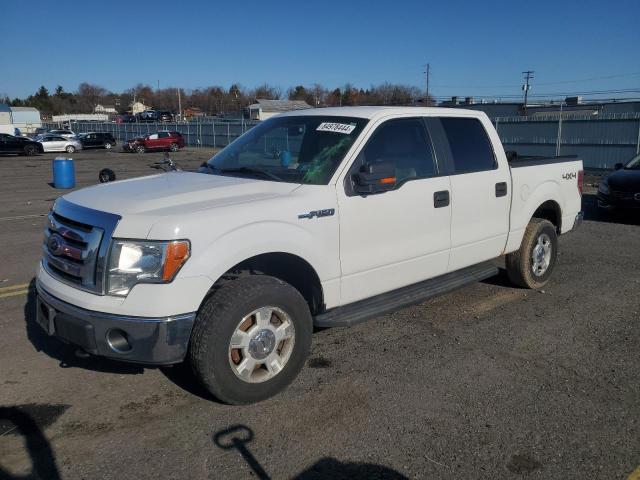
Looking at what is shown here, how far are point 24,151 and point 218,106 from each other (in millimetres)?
86121

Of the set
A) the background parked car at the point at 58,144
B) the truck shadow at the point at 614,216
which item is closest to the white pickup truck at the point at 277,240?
the truck shadow at the point at 614,216

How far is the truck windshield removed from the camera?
4148 millimetres

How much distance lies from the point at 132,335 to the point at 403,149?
2594mm

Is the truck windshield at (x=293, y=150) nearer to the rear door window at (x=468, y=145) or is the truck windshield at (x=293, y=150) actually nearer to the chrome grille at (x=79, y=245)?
the rear door window at (x=468, y=145)

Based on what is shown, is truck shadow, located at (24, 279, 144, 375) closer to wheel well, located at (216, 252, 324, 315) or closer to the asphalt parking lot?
the asphalt parking lot

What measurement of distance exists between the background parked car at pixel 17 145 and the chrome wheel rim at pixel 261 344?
36321 mm

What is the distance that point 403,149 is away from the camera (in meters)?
4.59

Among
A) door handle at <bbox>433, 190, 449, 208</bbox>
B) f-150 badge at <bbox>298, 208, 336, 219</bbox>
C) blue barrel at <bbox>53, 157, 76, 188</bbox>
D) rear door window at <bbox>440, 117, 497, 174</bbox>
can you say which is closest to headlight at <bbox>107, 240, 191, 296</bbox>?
f-150 badge at <bbox>298, 208, 336, 219</bbox>

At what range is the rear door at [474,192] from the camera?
4.91 meters

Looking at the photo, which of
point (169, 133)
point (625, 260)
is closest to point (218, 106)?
point (169, 133)

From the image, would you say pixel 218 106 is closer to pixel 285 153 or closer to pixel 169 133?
pixel 169 133

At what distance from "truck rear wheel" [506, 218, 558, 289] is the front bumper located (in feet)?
12.7

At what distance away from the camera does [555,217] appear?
645 cm

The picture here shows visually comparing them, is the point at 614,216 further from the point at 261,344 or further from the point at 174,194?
the point at 174,194
